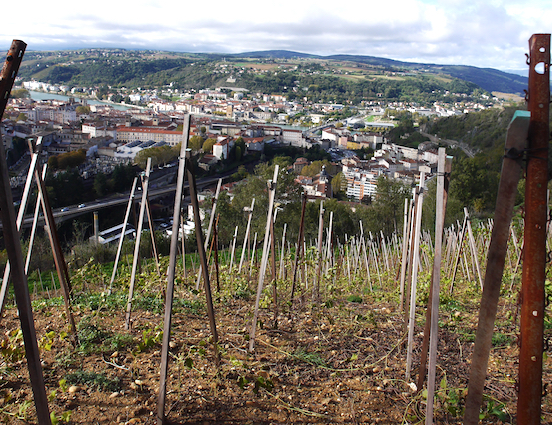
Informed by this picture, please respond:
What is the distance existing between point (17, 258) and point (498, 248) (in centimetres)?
156

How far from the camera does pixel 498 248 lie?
1.36 m

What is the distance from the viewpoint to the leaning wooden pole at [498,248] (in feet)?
4.30

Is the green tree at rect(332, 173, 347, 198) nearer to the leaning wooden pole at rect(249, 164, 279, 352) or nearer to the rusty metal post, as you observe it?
the leaning wooden pole at rect(249, 164, 279, 352)

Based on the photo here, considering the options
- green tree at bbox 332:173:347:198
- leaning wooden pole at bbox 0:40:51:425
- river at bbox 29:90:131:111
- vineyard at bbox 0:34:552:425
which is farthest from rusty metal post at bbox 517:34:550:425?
river at bbox 29:90:131:111

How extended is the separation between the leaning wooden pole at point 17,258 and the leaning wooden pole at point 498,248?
145cm

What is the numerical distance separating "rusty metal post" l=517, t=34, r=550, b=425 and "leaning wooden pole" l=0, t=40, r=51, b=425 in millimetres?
1569

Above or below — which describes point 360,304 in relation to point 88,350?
below

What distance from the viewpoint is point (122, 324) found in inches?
123

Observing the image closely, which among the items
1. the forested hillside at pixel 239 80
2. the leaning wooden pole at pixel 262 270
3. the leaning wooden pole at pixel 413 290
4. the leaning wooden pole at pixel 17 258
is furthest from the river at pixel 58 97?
the leaning wooden pole at pixel 17 258

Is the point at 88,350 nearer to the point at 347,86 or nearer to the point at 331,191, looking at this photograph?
the point at 331,191

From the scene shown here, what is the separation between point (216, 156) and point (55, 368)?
34.8 m

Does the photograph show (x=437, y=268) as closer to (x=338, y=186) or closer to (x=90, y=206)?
(x=90, y=206)

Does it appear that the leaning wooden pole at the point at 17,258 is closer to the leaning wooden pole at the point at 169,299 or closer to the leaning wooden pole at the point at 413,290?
the leaning wooden pole at the point at 169,299

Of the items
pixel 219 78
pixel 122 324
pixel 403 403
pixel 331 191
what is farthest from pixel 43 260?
pixel 219 78
